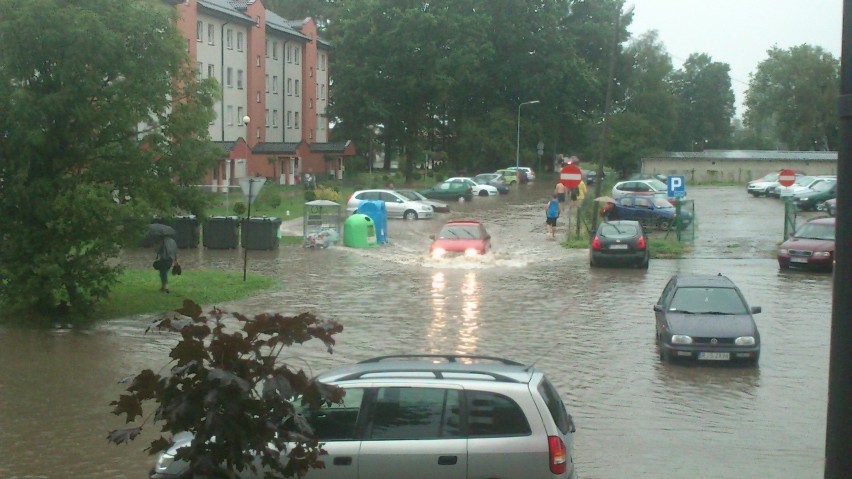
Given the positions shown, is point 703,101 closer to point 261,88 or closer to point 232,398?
point 261,88

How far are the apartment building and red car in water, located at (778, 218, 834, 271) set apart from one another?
40.8 meters

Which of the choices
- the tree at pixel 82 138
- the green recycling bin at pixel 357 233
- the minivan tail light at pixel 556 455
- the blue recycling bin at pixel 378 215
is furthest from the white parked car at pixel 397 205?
the minivan tail light at pixel 556 455

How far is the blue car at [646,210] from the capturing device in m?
43.0

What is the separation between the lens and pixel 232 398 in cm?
586

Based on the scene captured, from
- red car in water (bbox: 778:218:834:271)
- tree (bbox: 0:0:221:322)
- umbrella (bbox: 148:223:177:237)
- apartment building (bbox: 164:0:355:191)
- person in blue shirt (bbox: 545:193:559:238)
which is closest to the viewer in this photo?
tree (bbox: 0:0:221:322)

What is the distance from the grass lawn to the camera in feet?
72.5

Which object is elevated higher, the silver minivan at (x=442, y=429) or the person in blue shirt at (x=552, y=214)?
the person in blue shirt at (x=552, y=214)

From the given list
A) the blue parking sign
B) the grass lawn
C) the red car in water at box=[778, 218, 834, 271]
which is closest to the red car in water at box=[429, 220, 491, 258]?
the grass lawn

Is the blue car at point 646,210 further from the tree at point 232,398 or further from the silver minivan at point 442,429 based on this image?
the tree at point 232,398

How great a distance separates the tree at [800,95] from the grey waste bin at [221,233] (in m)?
73.6

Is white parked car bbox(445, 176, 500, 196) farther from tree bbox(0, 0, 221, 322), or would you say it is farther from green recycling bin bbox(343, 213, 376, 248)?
tree bbox(0, 0, 221, 322)

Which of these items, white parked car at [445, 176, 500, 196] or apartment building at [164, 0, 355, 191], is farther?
apartment building at [164, 0, 355, 191]

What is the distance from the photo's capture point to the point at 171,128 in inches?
818

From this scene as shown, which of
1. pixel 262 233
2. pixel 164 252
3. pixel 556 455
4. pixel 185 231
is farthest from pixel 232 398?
pixel 185 231
